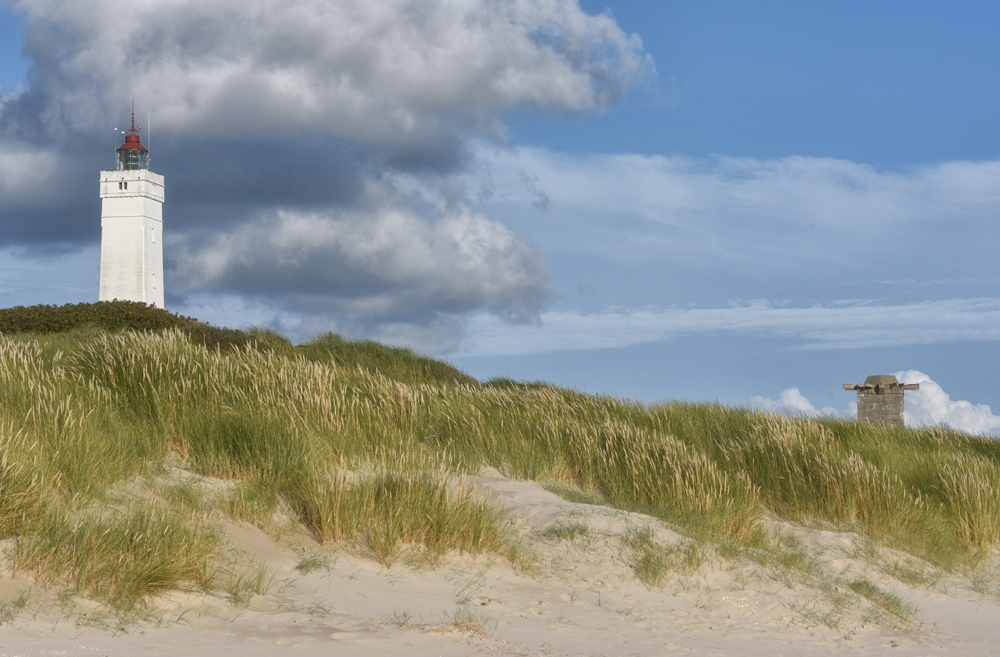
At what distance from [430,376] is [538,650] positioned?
45.2 ft

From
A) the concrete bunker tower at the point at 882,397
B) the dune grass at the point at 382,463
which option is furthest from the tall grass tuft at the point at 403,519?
the concrete bunker tower at the point at 882,397

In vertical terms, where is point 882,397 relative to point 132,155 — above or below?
below

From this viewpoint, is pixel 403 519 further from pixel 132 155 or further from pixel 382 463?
pixel 132 155

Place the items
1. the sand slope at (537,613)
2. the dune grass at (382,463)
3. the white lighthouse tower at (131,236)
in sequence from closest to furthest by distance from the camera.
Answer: the sand slope at (537,613)
the dune grass at (382,463)
the white lighthouse tower at (131,236)

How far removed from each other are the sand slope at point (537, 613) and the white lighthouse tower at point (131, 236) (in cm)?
3971

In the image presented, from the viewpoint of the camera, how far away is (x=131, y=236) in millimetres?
42094

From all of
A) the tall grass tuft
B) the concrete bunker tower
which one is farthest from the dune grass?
the concrete bunker tower

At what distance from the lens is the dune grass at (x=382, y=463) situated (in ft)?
16.8

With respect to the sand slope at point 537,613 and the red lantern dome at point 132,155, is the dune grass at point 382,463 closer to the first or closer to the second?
the sand slope at point 537,613

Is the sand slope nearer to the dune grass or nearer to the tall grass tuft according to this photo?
the tall grass tuft

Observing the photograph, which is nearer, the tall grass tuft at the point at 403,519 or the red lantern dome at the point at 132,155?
the tall grass tuft at the point at 403,519

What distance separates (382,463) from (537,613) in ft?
8.05

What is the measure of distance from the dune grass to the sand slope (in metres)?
0.26

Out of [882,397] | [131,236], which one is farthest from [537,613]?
[131,236]
